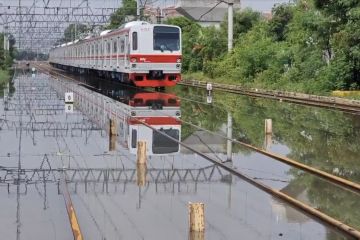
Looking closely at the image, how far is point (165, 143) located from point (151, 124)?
142 inches

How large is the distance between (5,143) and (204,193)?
784cm

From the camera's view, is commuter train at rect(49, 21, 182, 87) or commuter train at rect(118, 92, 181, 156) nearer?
commuter train at rect(118, 92, 181, 156)

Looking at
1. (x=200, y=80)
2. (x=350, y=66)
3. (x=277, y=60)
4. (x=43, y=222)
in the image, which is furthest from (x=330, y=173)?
(x=200, y=80)

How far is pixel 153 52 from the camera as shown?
103 ft

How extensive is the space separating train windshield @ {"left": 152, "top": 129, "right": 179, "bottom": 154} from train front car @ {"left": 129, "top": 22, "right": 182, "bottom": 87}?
1300cm

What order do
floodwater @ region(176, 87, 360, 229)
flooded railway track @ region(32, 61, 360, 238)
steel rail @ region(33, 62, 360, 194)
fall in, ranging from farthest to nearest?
steel rail @ region(33, 62, 360, 194) < floodwater @ region(176, 87, 360, 229) < flooded railway track @ region(32, 61, 360, 238)

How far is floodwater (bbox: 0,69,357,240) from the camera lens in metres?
8.34

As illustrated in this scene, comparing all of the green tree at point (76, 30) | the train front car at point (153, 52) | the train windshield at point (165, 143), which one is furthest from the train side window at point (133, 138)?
the green tree at point (76, 30)

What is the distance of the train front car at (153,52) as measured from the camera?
31359mm

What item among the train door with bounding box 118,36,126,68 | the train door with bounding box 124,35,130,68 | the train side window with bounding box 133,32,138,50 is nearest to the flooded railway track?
the train side window with bounding box 133,32,138,50

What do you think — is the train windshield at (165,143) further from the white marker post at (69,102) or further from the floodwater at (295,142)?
the white marker post at (69,102)

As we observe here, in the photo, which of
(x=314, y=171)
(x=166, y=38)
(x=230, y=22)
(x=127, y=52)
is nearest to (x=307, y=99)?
(x=166, y=38)

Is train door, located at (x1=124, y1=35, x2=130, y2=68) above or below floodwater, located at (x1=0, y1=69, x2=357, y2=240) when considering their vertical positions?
above

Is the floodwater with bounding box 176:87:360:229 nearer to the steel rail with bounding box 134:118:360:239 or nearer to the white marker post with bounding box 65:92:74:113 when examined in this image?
the steel rail with bounding box 134:118:360:239
